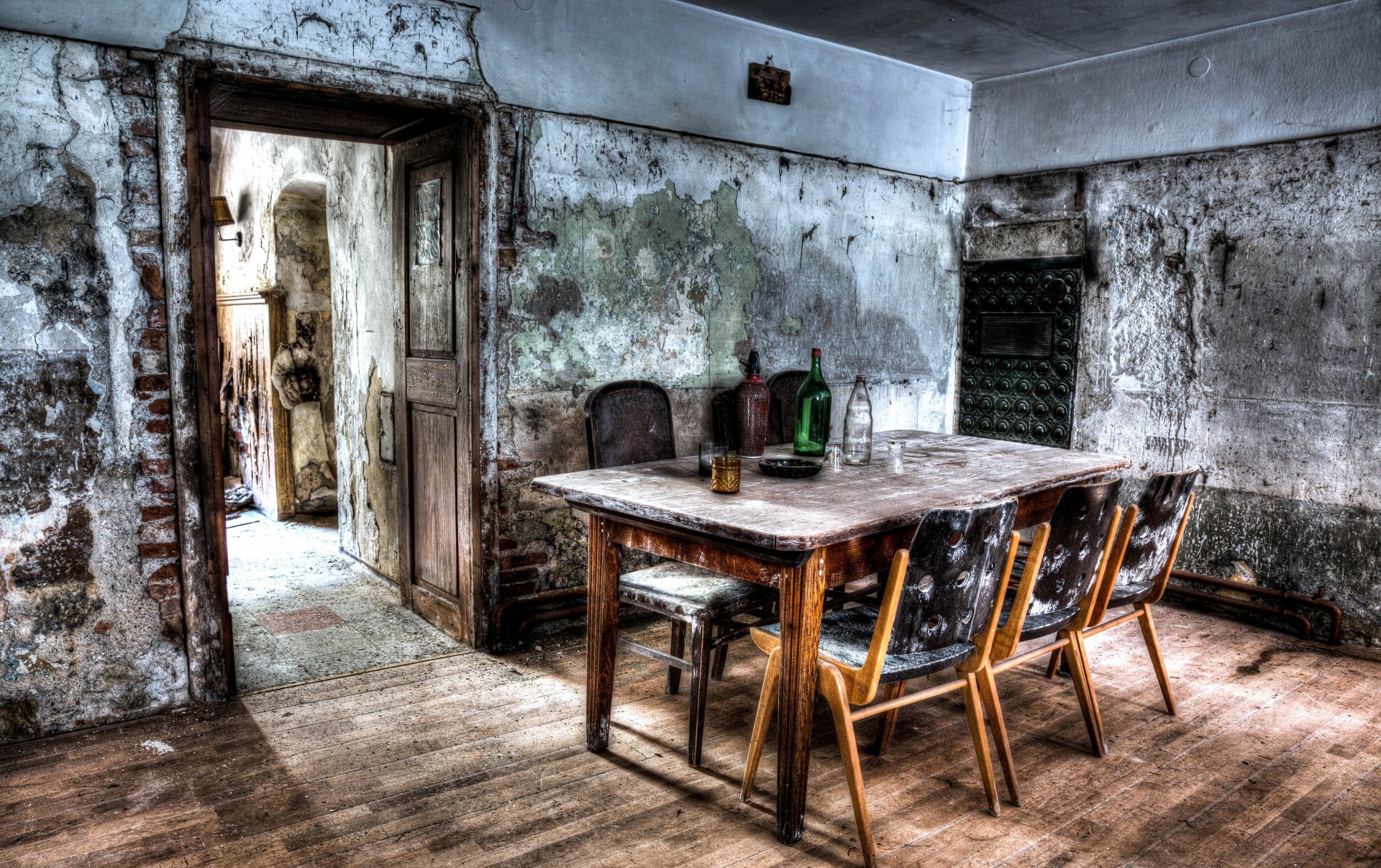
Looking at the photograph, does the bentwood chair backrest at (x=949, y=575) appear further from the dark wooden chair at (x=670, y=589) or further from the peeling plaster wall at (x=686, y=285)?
the peeling plaster wall at (x=686, y=285)

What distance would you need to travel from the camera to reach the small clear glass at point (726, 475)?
8.71ft

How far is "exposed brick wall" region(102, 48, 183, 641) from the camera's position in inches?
112

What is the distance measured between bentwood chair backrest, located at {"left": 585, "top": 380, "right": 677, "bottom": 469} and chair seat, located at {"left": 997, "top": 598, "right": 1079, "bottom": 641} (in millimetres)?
1526

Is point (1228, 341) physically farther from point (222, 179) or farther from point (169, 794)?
point (222, 179)

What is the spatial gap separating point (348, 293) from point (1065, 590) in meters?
3.83

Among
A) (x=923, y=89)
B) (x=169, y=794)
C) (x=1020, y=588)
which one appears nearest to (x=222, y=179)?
(x=923, y=89)

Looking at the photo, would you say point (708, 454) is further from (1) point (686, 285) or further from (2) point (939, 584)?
(1) point (686, 285)

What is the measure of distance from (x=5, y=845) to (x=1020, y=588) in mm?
2769

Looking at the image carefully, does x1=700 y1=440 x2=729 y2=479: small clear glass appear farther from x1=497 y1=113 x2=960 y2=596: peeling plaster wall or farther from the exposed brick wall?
the exposed brick wall

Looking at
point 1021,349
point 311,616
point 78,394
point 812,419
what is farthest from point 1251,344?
point 78,394

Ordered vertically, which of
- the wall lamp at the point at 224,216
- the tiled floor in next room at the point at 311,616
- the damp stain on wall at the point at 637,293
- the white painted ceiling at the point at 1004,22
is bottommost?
the tiled floor in next room at the point at 311,616

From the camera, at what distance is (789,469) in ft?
9.84

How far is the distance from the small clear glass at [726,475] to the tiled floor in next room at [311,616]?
169 centimetres

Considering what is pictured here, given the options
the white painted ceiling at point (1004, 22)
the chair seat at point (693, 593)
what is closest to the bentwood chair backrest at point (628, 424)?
the chair seat at point (693, 593)
